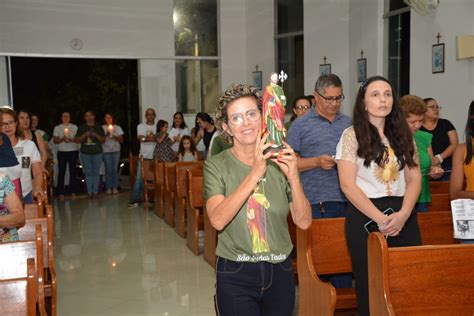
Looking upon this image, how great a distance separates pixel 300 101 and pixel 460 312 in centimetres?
325

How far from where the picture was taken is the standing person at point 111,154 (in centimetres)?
1066

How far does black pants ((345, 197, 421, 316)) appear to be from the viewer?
8.91ft

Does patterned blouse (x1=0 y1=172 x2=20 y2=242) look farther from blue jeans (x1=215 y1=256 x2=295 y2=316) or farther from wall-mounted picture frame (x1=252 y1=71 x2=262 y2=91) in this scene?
wall-mounted picture frame (x1=252 y1=71 x2=262 y2=91)

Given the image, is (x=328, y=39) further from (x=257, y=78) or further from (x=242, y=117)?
(x=242, y=117)

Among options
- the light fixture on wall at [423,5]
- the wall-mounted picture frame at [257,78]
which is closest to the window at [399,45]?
the light fixture on wall at [423,5]

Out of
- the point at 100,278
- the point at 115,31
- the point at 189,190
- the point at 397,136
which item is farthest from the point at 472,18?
the point at 115,31

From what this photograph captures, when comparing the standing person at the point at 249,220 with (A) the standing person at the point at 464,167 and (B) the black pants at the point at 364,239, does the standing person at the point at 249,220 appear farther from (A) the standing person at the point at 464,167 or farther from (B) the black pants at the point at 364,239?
(A) the standing person at the point at 464,167

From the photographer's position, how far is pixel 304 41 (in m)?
10.4

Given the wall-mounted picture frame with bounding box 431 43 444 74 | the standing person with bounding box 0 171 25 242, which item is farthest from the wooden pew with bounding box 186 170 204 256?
the wall-mounted picture frame with bounding box 431 43 444 74

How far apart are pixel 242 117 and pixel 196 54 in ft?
35.4

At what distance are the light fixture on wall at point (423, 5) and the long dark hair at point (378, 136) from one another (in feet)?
16.7

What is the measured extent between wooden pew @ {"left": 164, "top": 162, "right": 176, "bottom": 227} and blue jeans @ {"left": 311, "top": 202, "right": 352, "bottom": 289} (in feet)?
13.0

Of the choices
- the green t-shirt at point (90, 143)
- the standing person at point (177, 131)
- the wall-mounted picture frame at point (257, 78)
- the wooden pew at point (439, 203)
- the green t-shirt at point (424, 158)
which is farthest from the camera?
the wall-mounted picture frame at point (257, 78)

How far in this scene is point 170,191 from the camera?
7645mm
